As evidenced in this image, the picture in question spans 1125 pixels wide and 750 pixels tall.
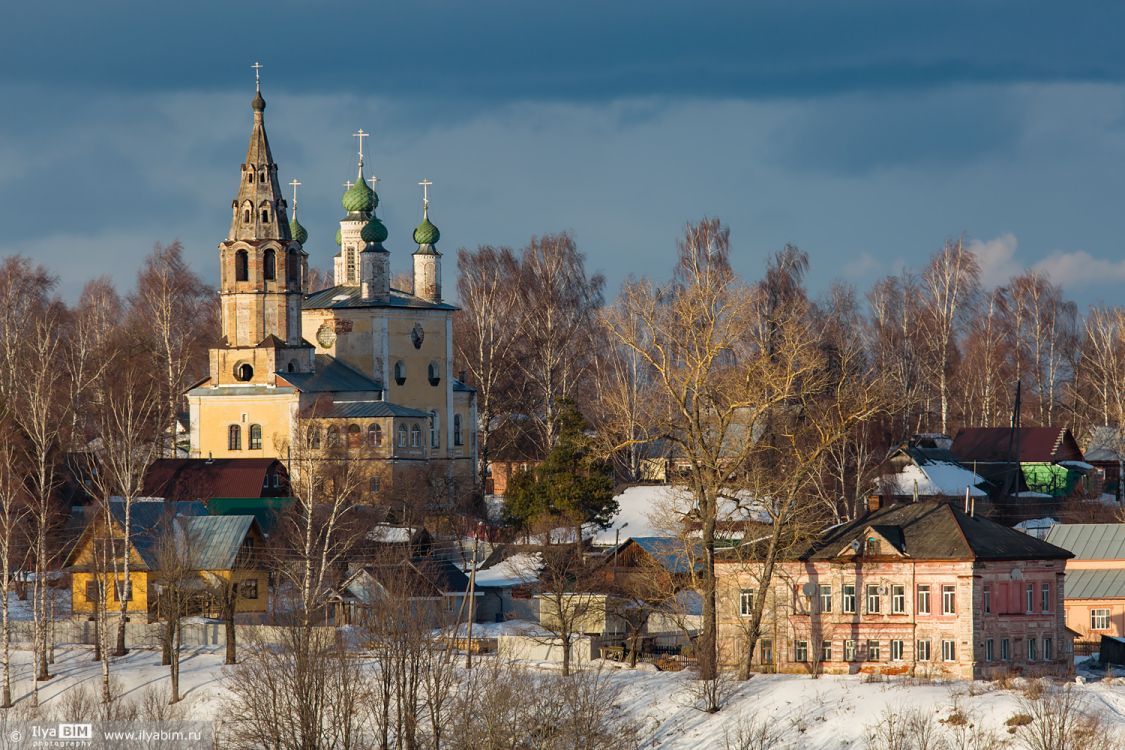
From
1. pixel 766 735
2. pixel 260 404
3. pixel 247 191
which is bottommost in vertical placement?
pixel 766 735

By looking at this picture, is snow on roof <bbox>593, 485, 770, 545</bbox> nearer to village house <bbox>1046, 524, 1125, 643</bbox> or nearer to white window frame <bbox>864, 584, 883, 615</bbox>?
white window frame <bbox>864, 584, 883, 615</bbox>

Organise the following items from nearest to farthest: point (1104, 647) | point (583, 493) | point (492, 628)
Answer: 1. point (1104, 647)
2. point (492, 628)
3. point (583, 493)

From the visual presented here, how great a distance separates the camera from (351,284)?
232 ft

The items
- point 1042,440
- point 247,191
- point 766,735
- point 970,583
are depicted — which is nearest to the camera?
point 766,735

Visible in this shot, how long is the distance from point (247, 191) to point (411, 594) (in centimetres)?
2621

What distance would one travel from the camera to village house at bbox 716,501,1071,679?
39.1 m

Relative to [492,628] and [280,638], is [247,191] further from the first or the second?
[280,638]

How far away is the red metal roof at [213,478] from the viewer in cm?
5881

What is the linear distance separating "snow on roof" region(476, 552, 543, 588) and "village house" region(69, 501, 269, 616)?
4.90 m

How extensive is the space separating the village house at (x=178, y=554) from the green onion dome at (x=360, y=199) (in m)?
25.3

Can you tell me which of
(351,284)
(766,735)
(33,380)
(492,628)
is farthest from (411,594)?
(351,284)

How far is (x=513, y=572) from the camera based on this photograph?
4934 centimetres

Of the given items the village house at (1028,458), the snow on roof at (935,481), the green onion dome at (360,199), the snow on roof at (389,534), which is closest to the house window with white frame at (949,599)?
the snow on roof at (389,534)

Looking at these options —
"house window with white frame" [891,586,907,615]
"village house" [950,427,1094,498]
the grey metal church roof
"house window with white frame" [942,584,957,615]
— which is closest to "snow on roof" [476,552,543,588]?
"house window with white frame" [891,586,907,615]
